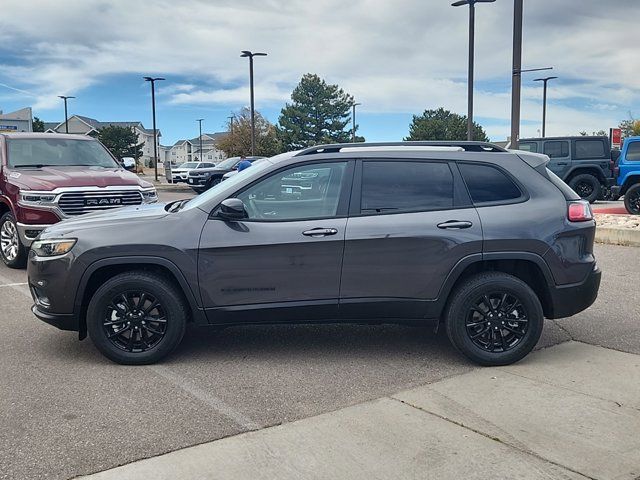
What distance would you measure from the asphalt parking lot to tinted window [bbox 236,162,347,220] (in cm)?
116

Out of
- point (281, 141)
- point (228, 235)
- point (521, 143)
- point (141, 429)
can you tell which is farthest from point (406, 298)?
point (281, 141)

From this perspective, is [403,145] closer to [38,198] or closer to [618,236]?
[38,198]

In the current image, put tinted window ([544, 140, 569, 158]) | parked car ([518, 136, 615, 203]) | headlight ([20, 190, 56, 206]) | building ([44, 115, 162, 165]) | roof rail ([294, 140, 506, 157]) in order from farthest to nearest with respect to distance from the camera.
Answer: building ([44, 115, 162, 165]) → tinted window ([544, 140, 569, 158]) → parked car ([518, 136, 615, 203]) → headlight ([20, 190, 56, 206]) → roof rail ([294, 140, 506, 157])

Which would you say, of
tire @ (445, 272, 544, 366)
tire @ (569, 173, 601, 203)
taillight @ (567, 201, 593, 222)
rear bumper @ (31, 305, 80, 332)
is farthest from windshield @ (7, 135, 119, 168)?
tire @ (569, 173, 601, 203)

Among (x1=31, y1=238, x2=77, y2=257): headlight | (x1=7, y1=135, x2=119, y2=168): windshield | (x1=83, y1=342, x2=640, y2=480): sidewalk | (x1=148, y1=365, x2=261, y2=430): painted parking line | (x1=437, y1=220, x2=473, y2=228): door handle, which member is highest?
(x1=7, y1=135, x2=119, y2=168): windshield

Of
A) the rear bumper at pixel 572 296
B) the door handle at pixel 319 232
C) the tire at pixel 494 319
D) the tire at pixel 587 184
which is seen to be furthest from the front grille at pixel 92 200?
the tire at pixel 587 184

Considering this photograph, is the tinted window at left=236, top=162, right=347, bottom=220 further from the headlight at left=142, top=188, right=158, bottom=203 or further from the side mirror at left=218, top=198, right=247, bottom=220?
the headlight at left=142, top=188, right=158, bottom=203

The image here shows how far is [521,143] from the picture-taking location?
1866 centimetres

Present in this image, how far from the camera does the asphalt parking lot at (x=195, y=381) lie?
3586mm

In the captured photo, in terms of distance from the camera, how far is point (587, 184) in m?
18.3

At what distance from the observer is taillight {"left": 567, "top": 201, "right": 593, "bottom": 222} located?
194 inches

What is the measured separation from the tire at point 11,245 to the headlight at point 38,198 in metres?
0.51

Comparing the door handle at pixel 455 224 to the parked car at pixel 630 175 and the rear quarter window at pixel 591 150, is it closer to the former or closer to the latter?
the parked car at pixel 630 175

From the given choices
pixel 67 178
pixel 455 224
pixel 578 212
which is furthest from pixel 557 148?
pixel 455 224
